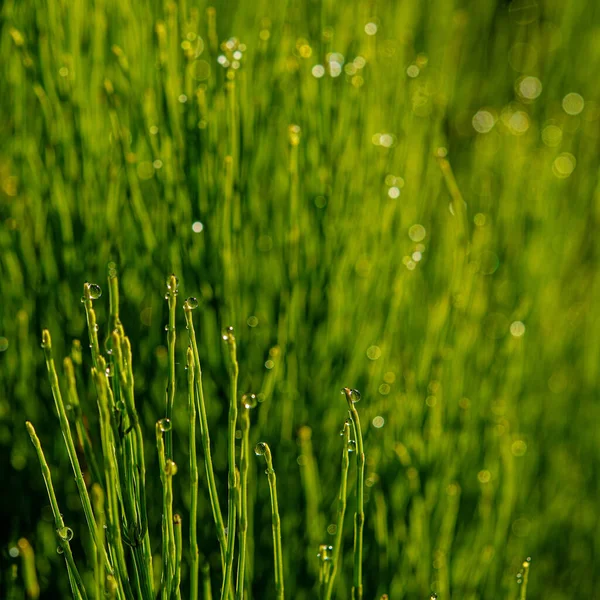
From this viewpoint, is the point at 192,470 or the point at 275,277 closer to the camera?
the point at 192,470

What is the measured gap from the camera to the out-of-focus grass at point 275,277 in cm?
81

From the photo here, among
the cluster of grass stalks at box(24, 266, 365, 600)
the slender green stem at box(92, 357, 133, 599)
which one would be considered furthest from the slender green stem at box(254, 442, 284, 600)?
the slender green stem at box(92, 357, 133, 599)

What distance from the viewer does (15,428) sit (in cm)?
88

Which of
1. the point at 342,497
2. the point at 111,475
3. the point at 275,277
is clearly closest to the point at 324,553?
the point at 342,497

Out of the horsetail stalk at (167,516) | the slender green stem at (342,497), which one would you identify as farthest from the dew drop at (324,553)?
the horsetail stalk at (167,516)

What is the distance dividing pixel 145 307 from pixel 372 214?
12.5 inches

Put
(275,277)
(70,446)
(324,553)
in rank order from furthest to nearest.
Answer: (275,277), (324,553), (70,446)

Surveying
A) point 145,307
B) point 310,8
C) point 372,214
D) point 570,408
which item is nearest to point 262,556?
point 145,307

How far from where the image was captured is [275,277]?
880 mm

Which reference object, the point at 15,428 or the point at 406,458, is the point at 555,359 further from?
the point at 15,428

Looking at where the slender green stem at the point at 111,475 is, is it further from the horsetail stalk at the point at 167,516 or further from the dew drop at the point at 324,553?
the dew drop at the point at 324,553

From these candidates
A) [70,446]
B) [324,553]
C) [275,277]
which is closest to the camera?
[70,446]

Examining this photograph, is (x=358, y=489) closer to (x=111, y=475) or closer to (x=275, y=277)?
(x=111, y=475)

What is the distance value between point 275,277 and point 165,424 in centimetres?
37
